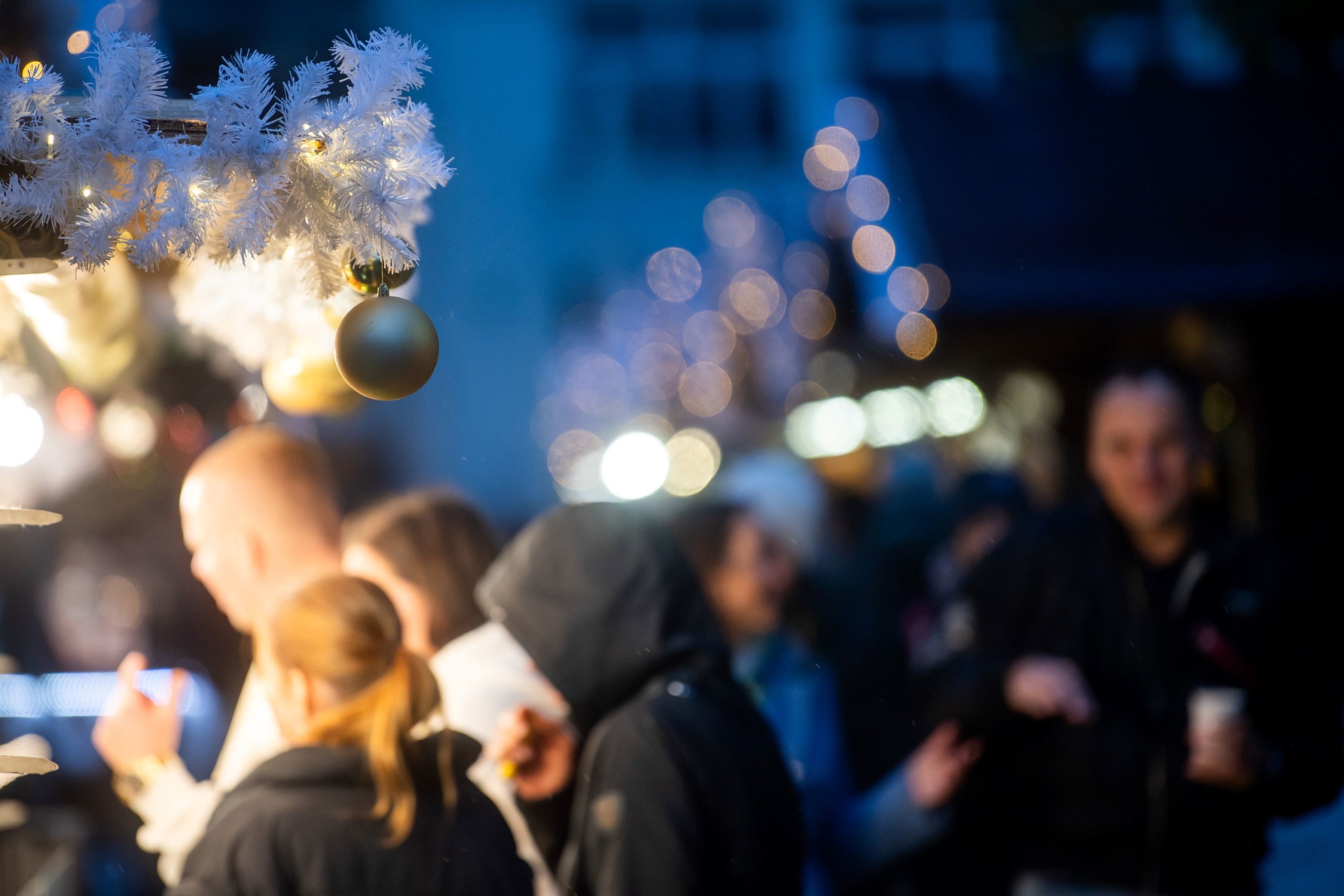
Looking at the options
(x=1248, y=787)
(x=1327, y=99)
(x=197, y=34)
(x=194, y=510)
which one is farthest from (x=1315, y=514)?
(x=197, y=34)

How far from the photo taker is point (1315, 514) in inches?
215

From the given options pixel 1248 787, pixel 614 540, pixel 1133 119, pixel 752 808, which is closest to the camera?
pixel 752 808

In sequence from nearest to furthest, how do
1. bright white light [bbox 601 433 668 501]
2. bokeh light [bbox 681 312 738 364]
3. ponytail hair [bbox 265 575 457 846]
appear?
ponytail hair [bbox 265 575 457 846] < bokeh light [bbox 681 312 738 364] < bright white light [bbox 601 433 668 501]

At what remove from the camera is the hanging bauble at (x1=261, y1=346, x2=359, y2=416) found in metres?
2.31

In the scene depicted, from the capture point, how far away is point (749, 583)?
139 inches

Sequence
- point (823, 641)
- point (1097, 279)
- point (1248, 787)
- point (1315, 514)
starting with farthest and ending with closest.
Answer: point (1097, 279) → point (1315, 514) → point (823, 641) → point (1248, 787)

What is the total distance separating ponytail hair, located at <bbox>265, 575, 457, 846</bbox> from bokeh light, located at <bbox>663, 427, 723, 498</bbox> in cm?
1782

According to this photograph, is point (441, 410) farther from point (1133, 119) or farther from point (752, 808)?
point (752, 808)

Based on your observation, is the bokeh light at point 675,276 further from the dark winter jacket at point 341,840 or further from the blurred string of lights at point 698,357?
the dark winter jacket at point 341,840

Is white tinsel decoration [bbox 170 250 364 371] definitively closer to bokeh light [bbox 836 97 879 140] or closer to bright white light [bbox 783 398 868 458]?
bokeh light [bbox 836 97 879 140]

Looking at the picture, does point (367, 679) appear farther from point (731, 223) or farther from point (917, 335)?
point (731, 223)

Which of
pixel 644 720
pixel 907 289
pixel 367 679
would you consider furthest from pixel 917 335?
pixel 367 679

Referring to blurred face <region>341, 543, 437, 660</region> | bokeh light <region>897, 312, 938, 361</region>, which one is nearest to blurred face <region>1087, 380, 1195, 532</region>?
blurred face <region>341, 543, 437, 660</region>

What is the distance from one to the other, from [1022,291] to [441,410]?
12264 millimetres
